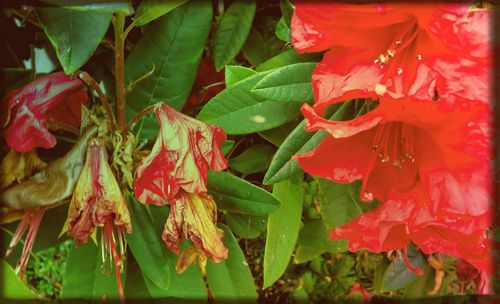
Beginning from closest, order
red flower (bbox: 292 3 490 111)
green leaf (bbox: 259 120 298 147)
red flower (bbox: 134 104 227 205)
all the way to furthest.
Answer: red flower (bbox: 292 3 490 111) < red flower (bbox: 134 104 227 205) < green leaf (bbox: 259 120 298 147)

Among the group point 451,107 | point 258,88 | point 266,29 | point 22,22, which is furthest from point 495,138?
point 22,22

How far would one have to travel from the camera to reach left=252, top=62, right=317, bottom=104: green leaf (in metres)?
0.66

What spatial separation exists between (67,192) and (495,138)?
1.39ft

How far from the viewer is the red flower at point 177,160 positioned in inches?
25.1

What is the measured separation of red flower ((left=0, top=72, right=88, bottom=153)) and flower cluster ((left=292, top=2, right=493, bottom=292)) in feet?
0.93

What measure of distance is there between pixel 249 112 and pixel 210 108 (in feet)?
0.14

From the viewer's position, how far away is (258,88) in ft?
2.16

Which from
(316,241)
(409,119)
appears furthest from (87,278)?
(409,119)

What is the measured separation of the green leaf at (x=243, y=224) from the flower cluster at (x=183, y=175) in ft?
0.48

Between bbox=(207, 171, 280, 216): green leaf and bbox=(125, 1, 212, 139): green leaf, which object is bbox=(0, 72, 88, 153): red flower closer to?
bbox=(125, 1, 212, 139): green leaf

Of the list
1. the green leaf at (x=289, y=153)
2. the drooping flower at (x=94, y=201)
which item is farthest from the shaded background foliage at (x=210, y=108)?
the drooping flower at (x=94, y=201)

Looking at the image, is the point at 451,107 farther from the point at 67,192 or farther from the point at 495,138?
the point at 67,192

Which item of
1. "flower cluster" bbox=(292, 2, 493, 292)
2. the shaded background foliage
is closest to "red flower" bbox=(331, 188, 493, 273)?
"flower cluster" bbox=(292, 2, 493, 292)

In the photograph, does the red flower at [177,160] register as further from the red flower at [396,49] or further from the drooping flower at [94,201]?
the red flower at [396,49]
